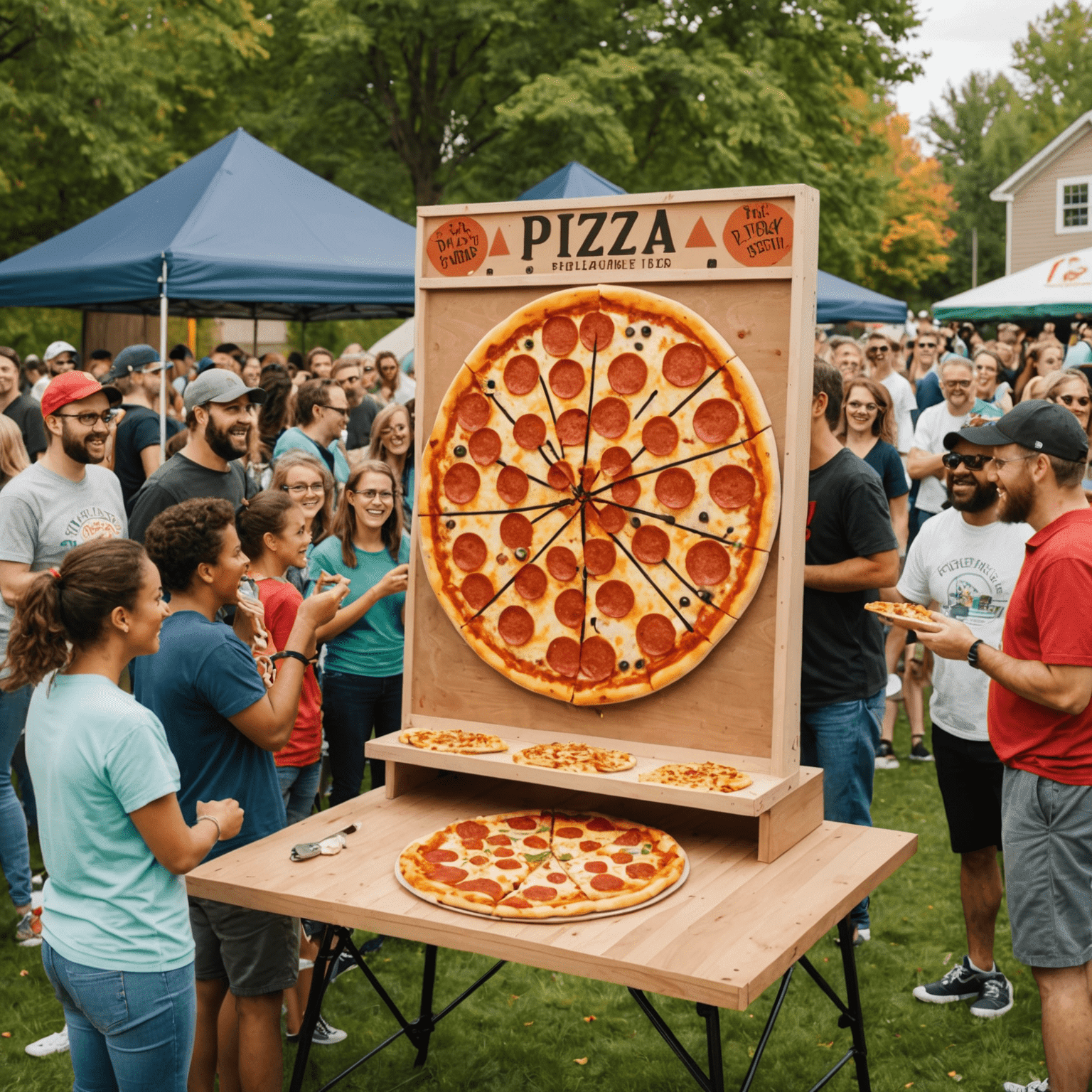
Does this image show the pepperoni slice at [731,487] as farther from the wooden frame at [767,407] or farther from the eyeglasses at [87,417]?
the eyeglasses at [87,417]

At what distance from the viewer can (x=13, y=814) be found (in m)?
5.20

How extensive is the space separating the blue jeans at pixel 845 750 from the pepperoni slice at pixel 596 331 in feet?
6.10

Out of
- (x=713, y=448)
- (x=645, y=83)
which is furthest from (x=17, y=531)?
(x=645, y=83)

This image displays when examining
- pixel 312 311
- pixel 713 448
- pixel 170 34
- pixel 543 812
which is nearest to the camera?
pixel 713 448

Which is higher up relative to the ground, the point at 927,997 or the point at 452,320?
the point at 452,320

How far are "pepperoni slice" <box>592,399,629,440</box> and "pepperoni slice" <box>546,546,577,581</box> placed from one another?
39cm

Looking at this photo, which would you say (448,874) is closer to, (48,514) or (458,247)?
(458,247)

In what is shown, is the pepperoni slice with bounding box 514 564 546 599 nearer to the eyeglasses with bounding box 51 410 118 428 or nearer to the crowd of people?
the crowd of people

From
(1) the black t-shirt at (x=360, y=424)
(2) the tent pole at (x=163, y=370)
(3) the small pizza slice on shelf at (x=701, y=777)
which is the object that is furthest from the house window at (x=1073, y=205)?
(3) the small pizza slice on shelf at (x=701, y=777)

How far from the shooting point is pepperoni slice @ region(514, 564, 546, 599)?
3.91m

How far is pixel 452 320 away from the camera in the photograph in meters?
4.06

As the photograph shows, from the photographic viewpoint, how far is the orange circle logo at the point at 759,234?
3428 millimetres

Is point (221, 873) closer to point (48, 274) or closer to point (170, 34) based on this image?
point (48, 274)

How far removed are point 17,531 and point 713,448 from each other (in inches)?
115
